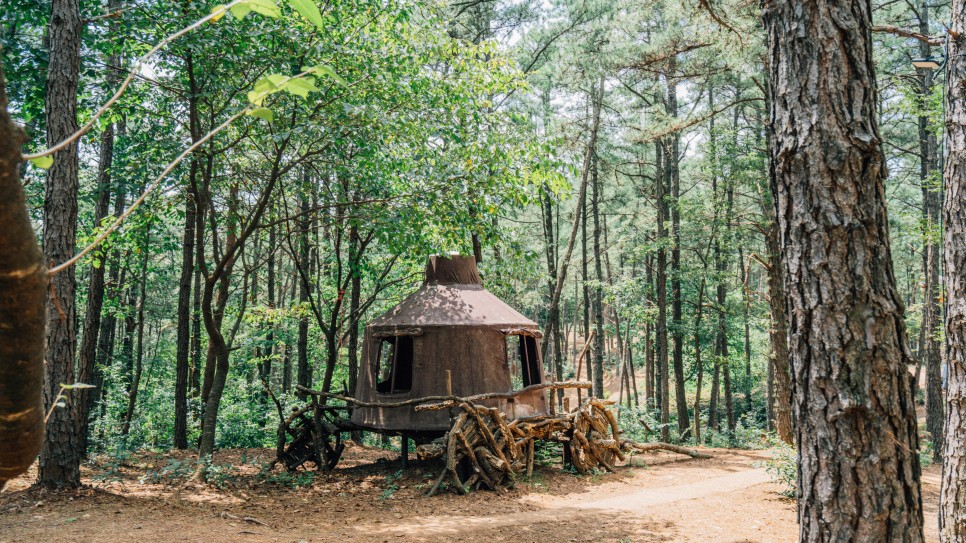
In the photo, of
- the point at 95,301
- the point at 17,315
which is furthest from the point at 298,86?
the point at 95,301

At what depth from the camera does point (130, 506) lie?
7363 mm

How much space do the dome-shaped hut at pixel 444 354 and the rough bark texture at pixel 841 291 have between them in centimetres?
759

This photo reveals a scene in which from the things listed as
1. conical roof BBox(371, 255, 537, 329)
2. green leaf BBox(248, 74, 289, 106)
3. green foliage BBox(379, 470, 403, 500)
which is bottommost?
green foliage BBox(379, 470, 403, 500)

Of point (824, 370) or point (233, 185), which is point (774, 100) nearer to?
point (824, 370)

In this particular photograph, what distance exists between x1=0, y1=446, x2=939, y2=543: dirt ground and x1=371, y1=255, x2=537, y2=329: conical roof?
2558 millimetres

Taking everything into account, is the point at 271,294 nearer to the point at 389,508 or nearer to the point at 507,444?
the point at 507,444

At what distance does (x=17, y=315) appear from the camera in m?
0.68

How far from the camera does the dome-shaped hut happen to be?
10.5m

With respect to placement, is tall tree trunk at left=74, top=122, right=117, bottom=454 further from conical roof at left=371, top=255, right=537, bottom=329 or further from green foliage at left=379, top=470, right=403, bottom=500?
conical roof at left=371, top=255, right=537, bottom=329

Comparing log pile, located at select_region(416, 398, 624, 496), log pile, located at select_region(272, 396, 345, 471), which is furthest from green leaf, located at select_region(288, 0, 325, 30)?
log pile, located at select_region(272, 396, 345, 471)

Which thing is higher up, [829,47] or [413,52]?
[413,52]

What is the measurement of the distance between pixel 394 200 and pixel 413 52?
9.76 feet

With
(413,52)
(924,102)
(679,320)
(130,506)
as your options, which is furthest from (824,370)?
(679,320)

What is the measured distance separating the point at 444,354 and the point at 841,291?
8.02 metres
